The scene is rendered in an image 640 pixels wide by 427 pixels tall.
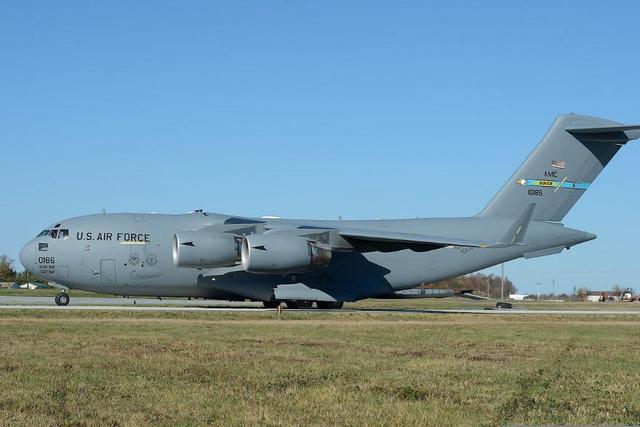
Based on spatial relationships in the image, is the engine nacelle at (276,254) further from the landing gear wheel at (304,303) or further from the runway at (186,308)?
the landing gear wheel at (304,303)

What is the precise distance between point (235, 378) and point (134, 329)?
1019cm

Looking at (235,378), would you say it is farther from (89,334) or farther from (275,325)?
(275,325)

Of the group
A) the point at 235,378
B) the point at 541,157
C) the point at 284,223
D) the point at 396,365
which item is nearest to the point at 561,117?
the point at 541,157

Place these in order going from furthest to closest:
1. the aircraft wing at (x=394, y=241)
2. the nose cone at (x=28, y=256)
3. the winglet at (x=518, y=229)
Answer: the nose cone at (x=28, y=256), the aircraft wing at (x=394, y=241), the winglet at (x=518, y=229)

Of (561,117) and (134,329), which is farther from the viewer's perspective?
(561,117)

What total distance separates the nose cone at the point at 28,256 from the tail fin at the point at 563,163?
19.7m

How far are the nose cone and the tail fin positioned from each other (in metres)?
19.7

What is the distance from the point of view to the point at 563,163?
3578 cm

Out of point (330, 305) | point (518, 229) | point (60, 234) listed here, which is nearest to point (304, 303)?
point (330, 305)

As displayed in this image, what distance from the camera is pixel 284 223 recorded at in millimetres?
35031

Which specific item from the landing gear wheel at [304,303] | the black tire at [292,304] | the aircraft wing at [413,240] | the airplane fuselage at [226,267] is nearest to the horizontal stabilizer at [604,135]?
the airplane fuselage at [226,267]

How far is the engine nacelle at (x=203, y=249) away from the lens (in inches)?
1235

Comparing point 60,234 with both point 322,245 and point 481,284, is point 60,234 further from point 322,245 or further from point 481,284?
point 481,284

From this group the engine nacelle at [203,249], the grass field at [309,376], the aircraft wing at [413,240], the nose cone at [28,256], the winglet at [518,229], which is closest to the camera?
the grass field at [309,376]
